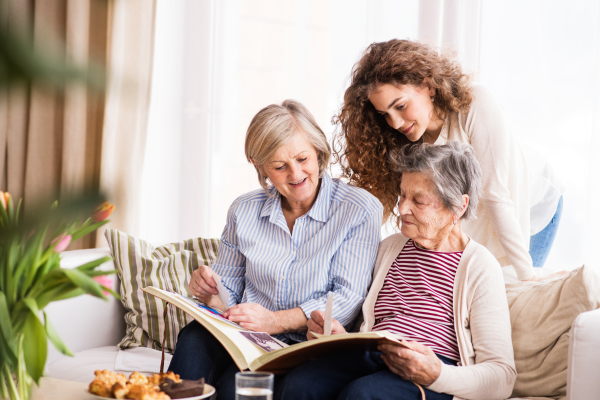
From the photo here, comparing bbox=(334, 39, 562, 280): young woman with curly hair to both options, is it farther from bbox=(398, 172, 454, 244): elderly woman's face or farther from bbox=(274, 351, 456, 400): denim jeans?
bbox=(274, 351, 456, 400): denim jeans

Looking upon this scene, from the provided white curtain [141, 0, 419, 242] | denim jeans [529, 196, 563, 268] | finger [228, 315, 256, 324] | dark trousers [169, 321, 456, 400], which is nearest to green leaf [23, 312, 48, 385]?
dark trousers [169, 321, 456, 400]

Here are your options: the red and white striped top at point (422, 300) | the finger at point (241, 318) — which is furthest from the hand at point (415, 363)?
the finger at point (241, 318)

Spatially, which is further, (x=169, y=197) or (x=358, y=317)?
(x=169, y=197)

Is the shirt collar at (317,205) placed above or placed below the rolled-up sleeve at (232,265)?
above

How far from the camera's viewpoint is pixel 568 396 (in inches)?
48.2

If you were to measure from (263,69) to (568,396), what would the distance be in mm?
2243

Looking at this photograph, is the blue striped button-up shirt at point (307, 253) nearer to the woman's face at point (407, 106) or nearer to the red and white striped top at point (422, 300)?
the red and white striped top at point (422, 300)

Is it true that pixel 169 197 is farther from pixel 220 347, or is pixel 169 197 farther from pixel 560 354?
pixel 560 354

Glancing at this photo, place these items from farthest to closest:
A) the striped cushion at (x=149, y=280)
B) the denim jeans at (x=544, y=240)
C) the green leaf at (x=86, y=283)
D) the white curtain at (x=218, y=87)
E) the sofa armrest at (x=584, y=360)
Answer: the white curtain at (x=218, y=87) → the denim jeans at (x=544, y=240) → the striped cushion at (x=149, y=280) → the sofa armrest at (x=584, y=360) → the green leaf at (x=86, y=283)

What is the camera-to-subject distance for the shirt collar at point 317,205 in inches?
65.1

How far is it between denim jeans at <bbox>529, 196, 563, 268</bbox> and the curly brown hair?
57 cm

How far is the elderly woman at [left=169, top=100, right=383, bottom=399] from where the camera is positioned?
152 centimetres

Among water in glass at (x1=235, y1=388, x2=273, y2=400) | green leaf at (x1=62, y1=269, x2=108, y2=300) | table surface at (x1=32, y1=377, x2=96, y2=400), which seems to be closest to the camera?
green leaf at (x1=62, y1=269, x2=108, y2=300)

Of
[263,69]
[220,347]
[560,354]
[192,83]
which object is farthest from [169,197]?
[560,354]
